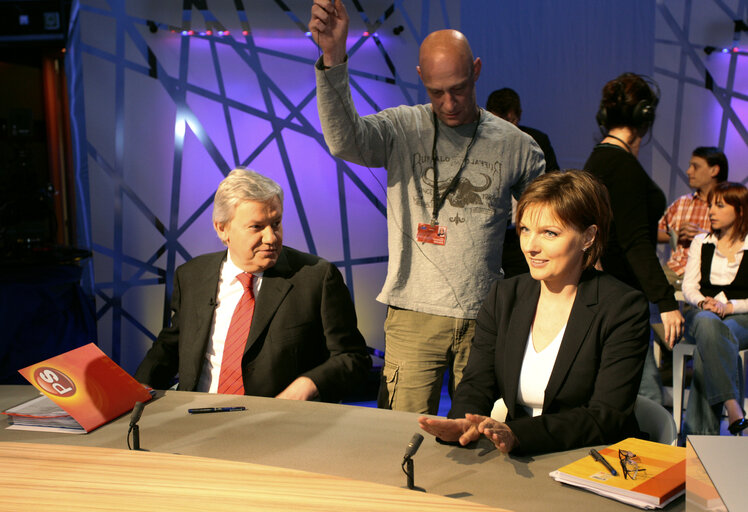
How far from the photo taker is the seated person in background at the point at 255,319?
2.16 metres

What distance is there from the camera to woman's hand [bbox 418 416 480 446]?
145cm

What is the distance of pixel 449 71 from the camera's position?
7.45ft

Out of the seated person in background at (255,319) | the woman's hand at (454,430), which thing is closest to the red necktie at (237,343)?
the seated person in background at (255,319)

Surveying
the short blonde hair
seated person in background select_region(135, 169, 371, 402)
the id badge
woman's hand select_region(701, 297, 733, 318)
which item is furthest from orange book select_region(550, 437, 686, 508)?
woman's hand select_region(701, 297, 733, 318)

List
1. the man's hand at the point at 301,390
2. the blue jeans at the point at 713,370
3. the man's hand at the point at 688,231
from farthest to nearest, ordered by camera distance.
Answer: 1. the man's hand at the point at 688,231
2. the blue jeans at the point at 713,370
3. the man's hand at the point at 301,390

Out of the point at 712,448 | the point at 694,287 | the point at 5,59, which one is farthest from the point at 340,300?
the point at 5,59

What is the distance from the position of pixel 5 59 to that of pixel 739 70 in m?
5.03

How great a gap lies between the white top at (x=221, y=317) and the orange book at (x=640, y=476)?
4.00 ft

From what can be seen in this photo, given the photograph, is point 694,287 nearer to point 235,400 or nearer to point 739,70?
point 739,70

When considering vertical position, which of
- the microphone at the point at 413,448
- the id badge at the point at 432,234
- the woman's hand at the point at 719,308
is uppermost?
the id badge at the point at 432,234

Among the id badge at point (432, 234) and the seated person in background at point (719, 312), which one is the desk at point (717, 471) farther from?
the seated person in background at point (719, 312)

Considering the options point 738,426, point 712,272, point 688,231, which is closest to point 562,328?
point 738,426

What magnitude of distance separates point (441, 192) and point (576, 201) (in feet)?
2.28

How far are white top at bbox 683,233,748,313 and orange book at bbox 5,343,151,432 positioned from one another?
123 inches
